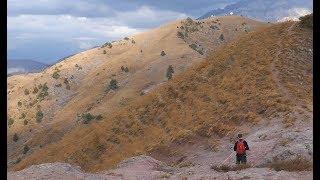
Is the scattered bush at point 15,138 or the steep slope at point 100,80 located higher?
the steep slope at point 100,80

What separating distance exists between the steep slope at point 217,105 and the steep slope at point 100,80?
83.3ft

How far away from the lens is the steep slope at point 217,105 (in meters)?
37.5

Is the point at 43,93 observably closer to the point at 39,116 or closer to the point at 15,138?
the point at 39,116

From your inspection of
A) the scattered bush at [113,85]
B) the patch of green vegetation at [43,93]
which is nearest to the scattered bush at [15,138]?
the patch of green vegetation at [43,93]

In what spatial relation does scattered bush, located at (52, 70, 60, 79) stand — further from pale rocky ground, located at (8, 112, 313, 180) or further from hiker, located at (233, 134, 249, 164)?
hiker, located at (233, 134, 249, 164)

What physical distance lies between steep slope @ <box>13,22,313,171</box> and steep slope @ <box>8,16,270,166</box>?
2539 centimetres

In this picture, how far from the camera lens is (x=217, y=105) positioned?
137 ft

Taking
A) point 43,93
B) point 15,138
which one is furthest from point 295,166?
point 43,93

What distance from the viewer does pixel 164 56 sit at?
10600 centimetres

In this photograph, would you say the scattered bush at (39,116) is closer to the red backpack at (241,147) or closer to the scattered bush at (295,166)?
the red backpack at (241,147)

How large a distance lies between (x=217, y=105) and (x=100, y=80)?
63.9 meters

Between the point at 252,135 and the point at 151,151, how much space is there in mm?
9081

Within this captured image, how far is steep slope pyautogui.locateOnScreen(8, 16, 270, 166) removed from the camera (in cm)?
8088
